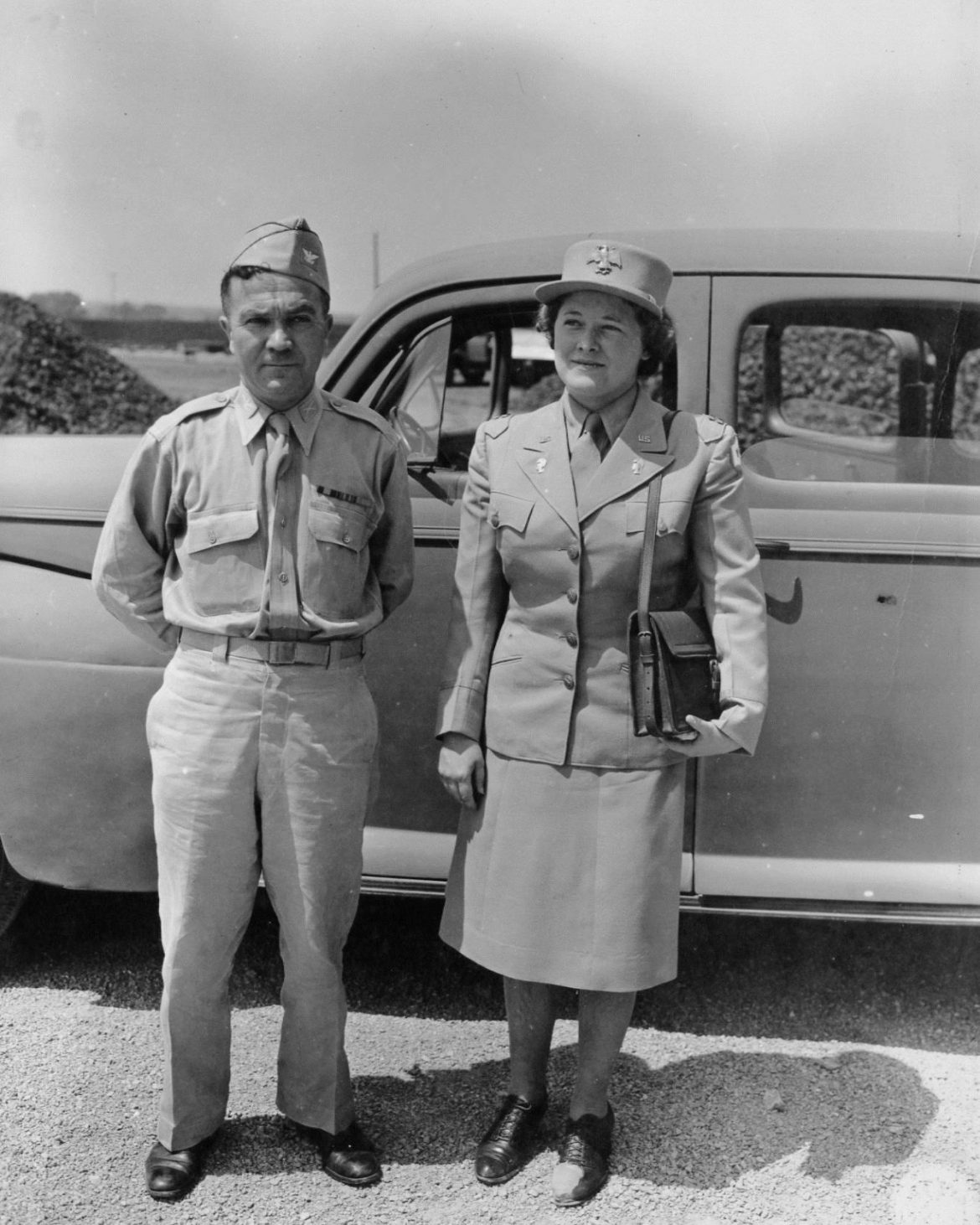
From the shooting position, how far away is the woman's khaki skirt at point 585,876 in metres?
2.34

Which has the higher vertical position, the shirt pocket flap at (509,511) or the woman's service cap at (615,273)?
the woman's service cap at (615,273)

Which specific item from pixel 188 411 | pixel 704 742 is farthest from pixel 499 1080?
pixel 188 411

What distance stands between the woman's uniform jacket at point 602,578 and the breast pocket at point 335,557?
0.25m

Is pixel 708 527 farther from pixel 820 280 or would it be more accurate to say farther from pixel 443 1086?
pixel 443 1086

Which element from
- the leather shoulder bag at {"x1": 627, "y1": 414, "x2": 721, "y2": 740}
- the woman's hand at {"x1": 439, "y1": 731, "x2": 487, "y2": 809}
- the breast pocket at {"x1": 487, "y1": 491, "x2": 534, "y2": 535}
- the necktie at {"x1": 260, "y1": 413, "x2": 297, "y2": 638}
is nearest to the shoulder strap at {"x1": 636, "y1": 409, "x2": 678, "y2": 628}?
the leather shoulder bag at {"x1": 627, "y1": 414, "x2": 721, "y2": 740}

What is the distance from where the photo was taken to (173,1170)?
238 cm

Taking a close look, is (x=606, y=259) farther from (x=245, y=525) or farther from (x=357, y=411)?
(x=245, y=525)

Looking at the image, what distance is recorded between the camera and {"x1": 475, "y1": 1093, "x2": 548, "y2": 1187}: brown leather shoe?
8.01ft

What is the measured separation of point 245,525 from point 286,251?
1.71 feet

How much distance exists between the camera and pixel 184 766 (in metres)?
2.30

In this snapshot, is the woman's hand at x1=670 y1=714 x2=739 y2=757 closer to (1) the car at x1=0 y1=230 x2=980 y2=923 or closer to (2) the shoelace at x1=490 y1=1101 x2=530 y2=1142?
(1) the car at x1=0 y1=230 x2=980 y2=923

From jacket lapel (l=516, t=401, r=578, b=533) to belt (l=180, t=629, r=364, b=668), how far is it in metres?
0.51

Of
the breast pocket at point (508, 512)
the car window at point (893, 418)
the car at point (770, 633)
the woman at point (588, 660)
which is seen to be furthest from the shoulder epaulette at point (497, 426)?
the car window at point (893, 418)

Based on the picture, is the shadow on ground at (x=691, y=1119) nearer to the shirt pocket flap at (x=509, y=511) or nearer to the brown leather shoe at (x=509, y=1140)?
the brown leather shoe at (x=509, y=1140)
